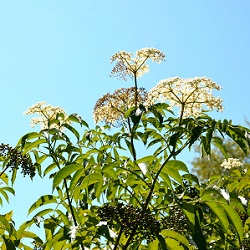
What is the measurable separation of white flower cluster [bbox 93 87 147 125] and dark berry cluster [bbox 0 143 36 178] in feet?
3.47

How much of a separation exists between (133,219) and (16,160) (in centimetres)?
108

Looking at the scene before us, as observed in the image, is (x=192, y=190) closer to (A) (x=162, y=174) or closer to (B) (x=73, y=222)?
(A) (x=162, y=174)

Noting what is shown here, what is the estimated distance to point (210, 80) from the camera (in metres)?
3.44

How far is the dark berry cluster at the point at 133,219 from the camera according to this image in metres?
2.57

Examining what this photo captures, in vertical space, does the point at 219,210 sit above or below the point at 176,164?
below

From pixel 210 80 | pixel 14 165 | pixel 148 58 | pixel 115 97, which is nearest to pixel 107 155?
pixel 14 165

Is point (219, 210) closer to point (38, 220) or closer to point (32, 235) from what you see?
point (38, 220)

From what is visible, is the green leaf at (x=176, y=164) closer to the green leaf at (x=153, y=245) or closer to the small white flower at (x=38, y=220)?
the green leaf at (x=153, y=245)

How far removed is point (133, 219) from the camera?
103 inches

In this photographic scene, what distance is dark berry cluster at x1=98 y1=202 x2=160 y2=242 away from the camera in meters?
2.57

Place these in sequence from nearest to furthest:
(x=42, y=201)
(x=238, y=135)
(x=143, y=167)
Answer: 1. (x=143, y=167)
2. (x=238, y=135)
3. (x=42, y=201)

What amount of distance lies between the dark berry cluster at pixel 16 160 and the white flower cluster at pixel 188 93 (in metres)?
1.08

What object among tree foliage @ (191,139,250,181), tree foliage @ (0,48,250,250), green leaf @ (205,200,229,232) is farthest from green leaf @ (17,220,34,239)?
tree foliage @ (191,139,250,181)

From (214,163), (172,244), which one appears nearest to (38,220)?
(172,244)
